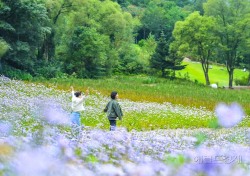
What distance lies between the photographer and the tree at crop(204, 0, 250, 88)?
47594 mm

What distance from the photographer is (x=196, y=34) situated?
156ft

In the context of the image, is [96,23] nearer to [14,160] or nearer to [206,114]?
[206,114]

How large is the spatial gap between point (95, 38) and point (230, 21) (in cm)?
1589

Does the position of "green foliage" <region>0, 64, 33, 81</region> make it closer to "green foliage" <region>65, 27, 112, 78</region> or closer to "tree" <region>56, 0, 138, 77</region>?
"green foliage" <region>65, 27, 112, 78</region>

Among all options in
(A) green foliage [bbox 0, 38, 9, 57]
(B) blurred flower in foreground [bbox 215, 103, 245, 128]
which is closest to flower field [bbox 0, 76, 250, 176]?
(B) blurred flower in foreground [bbox 215, 103, 245, 128]

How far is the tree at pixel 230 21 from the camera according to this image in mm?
47594

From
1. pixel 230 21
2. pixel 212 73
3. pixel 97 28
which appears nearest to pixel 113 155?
pixel 97 28

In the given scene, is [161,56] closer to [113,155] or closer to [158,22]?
[158,22]

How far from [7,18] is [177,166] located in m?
32.7

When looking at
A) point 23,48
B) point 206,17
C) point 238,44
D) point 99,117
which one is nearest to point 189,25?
point 206,17

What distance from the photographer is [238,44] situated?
4888cm

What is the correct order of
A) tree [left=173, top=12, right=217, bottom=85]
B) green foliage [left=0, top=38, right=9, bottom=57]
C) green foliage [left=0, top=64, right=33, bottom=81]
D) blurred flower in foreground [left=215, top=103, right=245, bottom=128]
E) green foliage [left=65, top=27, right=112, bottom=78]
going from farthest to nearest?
tree [left=173, top=12, right=217, bottom=85] → green foliage [left=65, top=27, right=112, bottom=78] → green foliage [left=0, top=64, right=33, bottom=81] → green foliage [left=0, top=38, right=9, bottom=57] → blurred flower in foreground [left=215, top=103, right=245, bottom=128]

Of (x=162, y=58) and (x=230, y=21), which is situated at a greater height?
(x=230, y=21)

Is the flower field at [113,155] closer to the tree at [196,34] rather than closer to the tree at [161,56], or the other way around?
the tree at [196,34]
